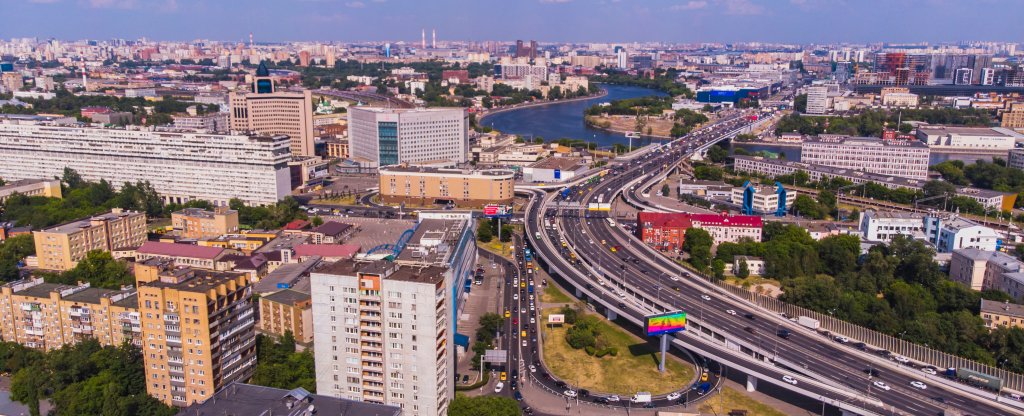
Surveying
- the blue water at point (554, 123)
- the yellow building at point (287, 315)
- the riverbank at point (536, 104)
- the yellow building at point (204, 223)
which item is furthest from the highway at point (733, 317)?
the riverbank at point (536, 104)

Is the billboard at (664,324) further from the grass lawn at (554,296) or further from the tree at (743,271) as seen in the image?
the tree at (743,271)

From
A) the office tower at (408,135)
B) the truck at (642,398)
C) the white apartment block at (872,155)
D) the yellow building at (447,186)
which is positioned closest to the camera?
the truck at (642,398)

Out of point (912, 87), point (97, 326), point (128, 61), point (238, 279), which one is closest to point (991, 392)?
point (238, 279)

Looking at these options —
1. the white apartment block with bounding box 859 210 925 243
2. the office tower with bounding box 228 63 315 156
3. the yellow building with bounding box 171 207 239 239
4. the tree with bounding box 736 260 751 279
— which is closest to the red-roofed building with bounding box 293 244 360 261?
the yellow building with bounding box 171 207 239 239

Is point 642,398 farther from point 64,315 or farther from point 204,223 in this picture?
point 204,223

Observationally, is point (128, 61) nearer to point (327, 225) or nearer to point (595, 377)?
point (327, 225)

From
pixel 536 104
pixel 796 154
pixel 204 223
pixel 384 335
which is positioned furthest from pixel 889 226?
pixel 536 104

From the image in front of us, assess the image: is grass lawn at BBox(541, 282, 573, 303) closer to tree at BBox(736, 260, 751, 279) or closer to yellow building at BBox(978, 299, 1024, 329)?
tree at BBox(736, 260, 751, 279)
